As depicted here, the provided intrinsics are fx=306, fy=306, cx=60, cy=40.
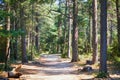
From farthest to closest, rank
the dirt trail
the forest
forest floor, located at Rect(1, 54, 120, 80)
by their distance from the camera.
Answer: the dirt trail → forest floor, located at Rect(1, 54, 120, 80) → the forest

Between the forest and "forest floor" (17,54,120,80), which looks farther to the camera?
"forest floor" (17,54,120,80)

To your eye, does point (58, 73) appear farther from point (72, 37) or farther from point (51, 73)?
point (72, 37)

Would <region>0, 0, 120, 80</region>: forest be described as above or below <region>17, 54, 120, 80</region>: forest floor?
above

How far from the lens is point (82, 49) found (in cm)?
4281

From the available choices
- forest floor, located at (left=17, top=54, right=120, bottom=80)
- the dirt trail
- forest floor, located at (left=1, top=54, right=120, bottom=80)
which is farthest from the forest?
the dirt trail

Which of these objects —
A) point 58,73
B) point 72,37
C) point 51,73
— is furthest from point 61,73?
point 72,37

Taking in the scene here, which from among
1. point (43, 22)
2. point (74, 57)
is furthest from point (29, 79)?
point (43, 22)

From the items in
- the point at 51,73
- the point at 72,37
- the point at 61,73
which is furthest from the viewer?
the point at 72,37

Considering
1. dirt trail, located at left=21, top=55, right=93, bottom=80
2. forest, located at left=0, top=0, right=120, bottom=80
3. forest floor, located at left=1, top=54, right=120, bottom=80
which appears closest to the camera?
forest, located at left=0, top=0, right=120, bottom=80

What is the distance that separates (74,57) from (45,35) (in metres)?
48.1

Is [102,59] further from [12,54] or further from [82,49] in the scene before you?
[82,49]

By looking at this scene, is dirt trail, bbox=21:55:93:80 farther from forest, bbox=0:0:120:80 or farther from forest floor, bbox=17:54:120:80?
forest, bbox=0:0:120:80

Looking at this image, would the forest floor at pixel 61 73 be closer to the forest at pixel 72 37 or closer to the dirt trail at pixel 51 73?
the dirt trail at pixel 51 73

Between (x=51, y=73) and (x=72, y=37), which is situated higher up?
(x=72, y=37)
